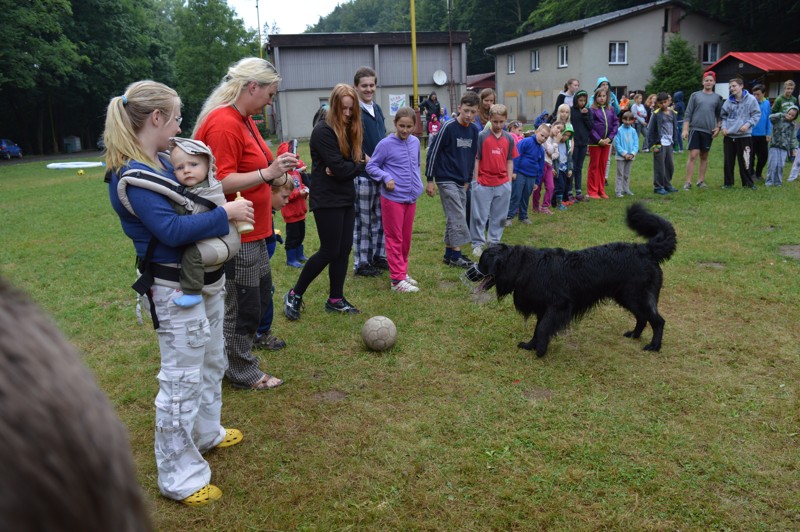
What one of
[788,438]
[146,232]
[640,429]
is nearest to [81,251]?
[146,232]

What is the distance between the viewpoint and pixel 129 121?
288 centimetres

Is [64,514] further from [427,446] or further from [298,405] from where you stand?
[298,405]

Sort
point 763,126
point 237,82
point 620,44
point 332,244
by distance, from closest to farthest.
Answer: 1. point 237,82
2. point 332,244
3. point 763,126
4. point 620,44

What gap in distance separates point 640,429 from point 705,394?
30.3 inches

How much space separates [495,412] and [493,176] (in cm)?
430

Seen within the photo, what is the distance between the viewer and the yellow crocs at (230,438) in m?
3.73

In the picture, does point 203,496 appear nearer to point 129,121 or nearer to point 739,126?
point 129,121

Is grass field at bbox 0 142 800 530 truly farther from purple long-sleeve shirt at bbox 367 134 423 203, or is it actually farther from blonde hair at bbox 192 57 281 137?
blonde hair at bbox 192 57 281 137

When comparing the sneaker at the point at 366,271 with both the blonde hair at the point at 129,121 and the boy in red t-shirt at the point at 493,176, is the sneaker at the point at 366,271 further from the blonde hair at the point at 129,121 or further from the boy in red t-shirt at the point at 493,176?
the blonde hair at the point at 129,121

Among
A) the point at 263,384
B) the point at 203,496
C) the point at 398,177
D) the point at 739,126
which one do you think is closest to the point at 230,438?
the point at 203,496

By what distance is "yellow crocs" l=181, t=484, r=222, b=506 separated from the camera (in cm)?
318

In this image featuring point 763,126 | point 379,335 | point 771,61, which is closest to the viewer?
point 379,335

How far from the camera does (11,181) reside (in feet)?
69.3

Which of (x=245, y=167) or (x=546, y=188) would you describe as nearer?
(x=245, y=167)
